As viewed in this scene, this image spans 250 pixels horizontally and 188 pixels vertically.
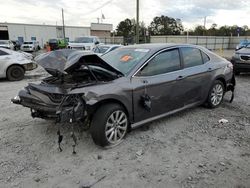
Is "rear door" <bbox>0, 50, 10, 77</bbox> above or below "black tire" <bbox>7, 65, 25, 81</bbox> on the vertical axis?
above

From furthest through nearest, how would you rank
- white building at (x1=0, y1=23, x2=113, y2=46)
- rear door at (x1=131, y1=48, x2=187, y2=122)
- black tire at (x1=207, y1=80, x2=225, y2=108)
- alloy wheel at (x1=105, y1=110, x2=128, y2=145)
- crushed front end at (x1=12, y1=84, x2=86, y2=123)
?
white building at (x1=0, y1=23, x2=113, y2=46) < black tire at (x1=207, y1=80, x2=225, y2=108) < rear door at (x1=131, y1=48, x2=187, y2=122) < alloy wheel at (x1=105, y1=110, x2=128, y2=145) < crushed front end at (x1=12, y1=84, x2=86, y2=123)

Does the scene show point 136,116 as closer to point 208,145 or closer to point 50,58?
point 208,145

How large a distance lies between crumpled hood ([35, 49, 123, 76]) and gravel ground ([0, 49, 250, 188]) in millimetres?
1175

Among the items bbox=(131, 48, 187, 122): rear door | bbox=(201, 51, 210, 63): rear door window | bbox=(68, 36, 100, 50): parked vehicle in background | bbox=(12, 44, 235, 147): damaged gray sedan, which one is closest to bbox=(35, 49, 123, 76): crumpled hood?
bbox=(12, 44, 235, 147): damaged gray sedan

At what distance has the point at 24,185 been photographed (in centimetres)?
308

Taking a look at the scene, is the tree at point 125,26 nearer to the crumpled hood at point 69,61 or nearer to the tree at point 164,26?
the tree at point 164,26

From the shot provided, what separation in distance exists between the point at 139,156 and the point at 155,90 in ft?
3.93

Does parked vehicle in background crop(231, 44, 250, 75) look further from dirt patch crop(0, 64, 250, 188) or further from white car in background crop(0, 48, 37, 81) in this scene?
white car in background crop(0, 48, 37, 81)

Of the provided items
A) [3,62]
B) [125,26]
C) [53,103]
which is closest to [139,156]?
[53,103]

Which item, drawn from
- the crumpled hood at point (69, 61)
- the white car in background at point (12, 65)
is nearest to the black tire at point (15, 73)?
the white car in background at point (12, 65)

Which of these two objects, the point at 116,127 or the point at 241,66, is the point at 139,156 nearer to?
the point at 116,127

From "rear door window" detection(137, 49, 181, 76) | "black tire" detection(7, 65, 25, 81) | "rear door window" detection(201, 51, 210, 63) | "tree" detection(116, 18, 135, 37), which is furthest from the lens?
"tree" detection(116, 18, 135, 37)

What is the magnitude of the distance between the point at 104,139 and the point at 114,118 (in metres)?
0.35

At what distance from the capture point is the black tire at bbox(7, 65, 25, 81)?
10219 mm
